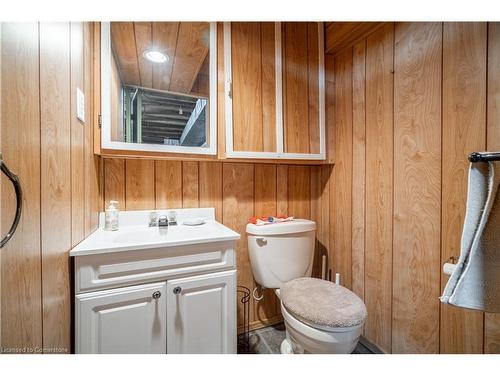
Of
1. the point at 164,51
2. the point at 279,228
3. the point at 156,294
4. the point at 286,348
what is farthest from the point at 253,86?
the point at 286,348

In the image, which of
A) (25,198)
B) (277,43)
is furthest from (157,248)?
(277,43)

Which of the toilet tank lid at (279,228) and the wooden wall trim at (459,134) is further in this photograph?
the toilet tank lid at (279,228)

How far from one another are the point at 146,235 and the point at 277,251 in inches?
28.1

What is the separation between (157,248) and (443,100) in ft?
4.39

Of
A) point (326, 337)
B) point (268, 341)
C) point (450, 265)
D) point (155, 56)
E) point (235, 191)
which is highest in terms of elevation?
point (155, 56)

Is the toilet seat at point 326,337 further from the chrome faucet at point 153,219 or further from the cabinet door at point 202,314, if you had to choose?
the chrome faucet at point 153,219

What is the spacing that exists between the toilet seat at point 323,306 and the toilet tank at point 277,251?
162 mm

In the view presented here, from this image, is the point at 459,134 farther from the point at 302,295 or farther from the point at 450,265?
the point at 302,295

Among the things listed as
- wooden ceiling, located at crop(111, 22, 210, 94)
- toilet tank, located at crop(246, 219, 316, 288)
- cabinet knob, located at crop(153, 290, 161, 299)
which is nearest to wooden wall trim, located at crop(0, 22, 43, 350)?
cabinet knob, located at crop(153, 290, 161, 299)

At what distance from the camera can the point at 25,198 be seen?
19.5 inches

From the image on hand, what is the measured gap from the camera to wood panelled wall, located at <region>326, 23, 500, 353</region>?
844 millimetres

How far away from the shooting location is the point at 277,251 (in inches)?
49.9

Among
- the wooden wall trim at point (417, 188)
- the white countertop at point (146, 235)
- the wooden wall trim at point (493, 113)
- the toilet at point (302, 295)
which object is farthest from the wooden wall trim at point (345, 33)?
the white countertop at point (146, 235)

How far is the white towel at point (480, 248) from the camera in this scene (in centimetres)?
47
